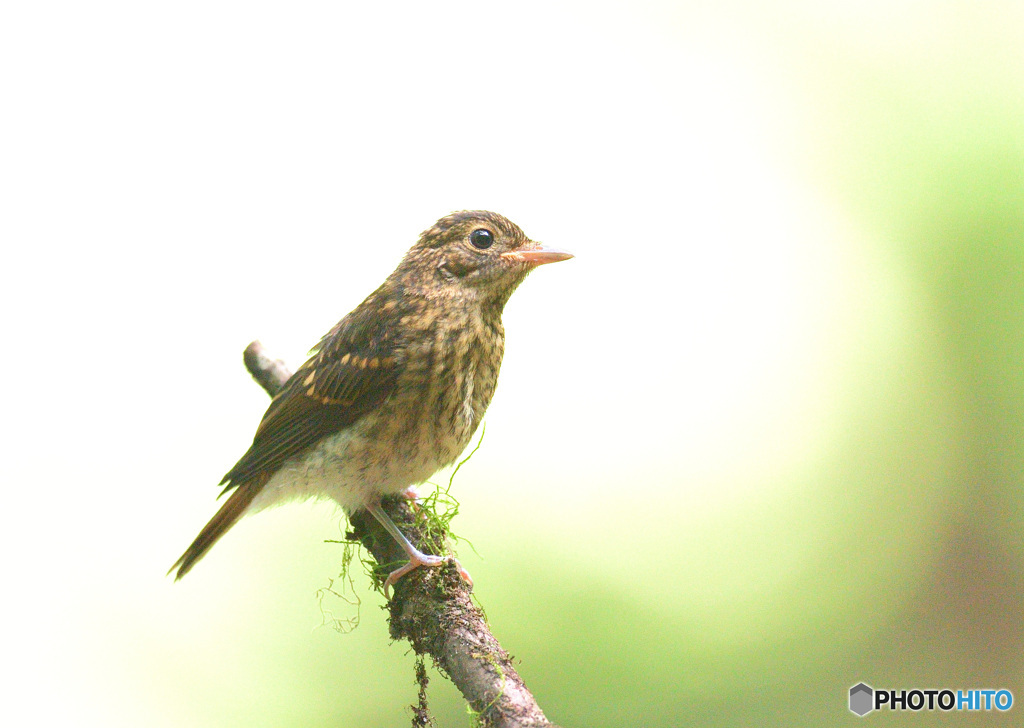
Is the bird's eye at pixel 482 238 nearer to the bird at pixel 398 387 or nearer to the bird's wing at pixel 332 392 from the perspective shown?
the bird at pixel 398 387

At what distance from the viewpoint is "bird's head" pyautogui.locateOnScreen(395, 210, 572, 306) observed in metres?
3.19

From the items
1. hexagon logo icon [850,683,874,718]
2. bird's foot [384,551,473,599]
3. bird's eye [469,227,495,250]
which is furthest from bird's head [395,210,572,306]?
hexagon logo icon [850,683,874,718]

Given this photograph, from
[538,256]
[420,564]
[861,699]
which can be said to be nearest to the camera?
[420,564]

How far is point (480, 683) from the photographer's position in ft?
7.45

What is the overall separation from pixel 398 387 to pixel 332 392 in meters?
0.24

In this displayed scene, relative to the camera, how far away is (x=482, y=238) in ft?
10.6

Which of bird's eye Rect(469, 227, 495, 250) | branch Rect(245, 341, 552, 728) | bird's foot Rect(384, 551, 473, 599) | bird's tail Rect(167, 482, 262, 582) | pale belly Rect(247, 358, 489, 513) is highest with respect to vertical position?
bird's eye Rect(469, 227, 495, 250)

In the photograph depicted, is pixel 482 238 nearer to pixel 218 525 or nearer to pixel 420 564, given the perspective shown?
pixel 420 564

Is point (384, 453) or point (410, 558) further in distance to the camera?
point (384, 453)

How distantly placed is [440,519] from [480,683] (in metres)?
0.95

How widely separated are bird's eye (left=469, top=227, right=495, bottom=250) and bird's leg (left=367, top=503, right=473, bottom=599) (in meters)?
0.96

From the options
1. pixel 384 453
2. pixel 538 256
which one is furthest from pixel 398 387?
pixel 538 256

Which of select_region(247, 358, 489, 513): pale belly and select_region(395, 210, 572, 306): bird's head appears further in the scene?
select_region(395, 210, 572, 306): bird's head

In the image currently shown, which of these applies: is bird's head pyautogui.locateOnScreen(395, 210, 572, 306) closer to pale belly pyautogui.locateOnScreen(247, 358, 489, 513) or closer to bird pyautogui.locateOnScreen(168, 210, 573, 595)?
bird pyautogui.locateOnScreen(168, 210, 573, 595)
